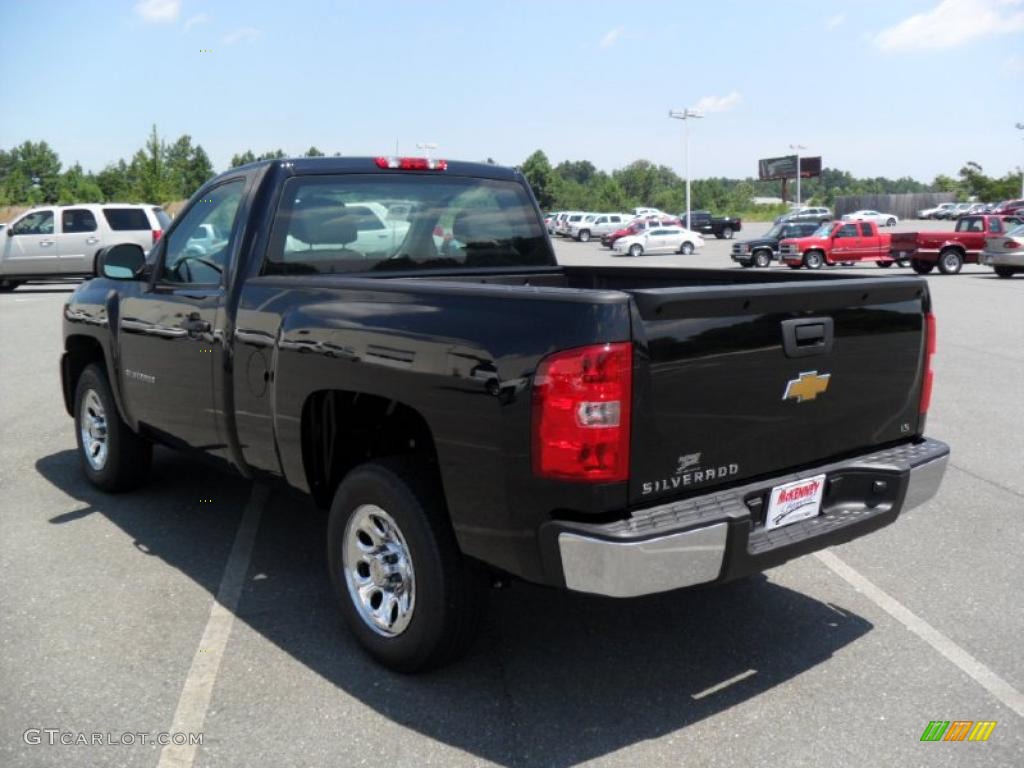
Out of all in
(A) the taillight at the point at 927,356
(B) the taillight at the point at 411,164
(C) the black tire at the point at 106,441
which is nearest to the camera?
(A) the taillight at the point at 927,356

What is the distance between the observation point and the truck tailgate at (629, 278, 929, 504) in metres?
3.03

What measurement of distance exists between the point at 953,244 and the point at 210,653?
29020 millimetres

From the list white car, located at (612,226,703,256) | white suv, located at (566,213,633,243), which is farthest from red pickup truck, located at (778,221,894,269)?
white suv, located at (566,213,633,243)

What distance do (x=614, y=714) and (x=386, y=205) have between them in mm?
2701

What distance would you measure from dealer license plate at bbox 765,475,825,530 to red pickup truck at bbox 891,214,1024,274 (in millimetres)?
27916

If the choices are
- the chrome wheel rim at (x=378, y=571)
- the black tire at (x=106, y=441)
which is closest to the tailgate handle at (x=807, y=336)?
the chrome wheel rim at (x=378, y=571)

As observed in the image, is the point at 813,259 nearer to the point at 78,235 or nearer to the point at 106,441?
the point at 78,235

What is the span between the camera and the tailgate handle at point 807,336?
11.0ft

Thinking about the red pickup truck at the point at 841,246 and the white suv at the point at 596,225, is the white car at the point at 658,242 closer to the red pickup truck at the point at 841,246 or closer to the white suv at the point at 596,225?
the white suv at the point at 596,225

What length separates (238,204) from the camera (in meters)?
4.67

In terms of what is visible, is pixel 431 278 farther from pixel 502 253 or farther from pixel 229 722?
pixel 229 722

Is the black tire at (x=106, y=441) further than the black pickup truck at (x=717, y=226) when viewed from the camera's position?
No

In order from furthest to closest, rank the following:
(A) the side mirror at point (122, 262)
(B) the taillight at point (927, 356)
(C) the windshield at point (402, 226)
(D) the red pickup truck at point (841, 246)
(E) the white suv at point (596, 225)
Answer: (E) the white suv at point (596, 225) → (D) the red pickup truck at point (841, 246) → (A) the side mirror at point (122, 262) → (C) the windshield at point (402, 226) → (B) the taillight at point (927, 356)

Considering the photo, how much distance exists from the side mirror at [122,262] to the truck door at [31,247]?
19.9 meters
